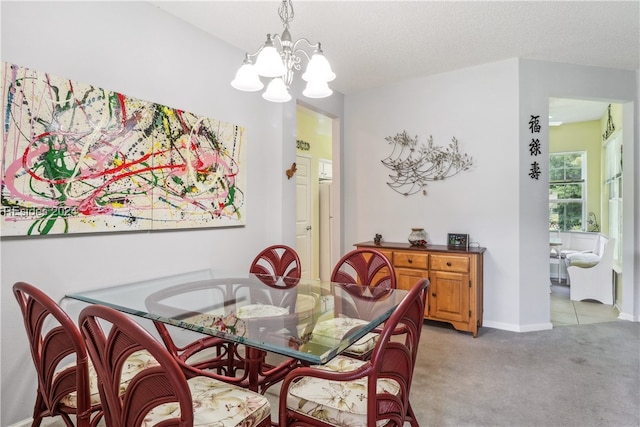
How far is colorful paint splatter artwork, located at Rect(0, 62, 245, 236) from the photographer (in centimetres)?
185

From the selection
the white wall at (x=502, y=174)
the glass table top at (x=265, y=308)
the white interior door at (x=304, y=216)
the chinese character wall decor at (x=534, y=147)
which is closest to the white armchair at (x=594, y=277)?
the white wall at (x=502, y=174)

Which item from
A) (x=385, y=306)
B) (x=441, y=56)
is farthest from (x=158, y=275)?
(x=441, y=56)

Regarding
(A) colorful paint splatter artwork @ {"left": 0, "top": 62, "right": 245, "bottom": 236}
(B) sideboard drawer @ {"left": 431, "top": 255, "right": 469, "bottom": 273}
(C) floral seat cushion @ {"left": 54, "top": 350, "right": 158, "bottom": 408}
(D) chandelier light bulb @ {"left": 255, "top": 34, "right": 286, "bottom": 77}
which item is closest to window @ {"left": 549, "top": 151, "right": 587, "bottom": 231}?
(B) sideboard drawer @ {"left": 431, "top": 255, "right": 469, "bottom": 273}

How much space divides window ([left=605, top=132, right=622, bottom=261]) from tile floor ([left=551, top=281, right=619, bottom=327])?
25.3 inches

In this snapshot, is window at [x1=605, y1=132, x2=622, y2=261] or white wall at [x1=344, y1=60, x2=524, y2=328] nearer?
white wall at [x1=344, y1=60, x2=524, y2=328]

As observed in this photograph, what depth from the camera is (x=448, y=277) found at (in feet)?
11.3

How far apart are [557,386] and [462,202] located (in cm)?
193

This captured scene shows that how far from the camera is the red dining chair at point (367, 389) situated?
47.1 inches

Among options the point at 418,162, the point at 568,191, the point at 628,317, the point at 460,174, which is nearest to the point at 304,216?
the point at 418,162

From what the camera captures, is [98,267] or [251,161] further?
[251,161]

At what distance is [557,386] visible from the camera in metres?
2.41

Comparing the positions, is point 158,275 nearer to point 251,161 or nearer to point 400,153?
point 251,161

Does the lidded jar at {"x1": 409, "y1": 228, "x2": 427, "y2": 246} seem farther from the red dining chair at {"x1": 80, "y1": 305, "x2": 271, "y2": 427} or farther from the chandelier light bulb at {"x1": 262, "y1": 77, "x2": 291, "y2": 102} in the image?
the red dining chair at {"x1": 80, "y1": 305, "x2": 271, "y2": 427}

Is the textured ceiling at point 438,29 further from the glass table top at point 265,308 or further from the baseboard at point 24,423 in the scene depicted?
the baseboard at point 24,423
